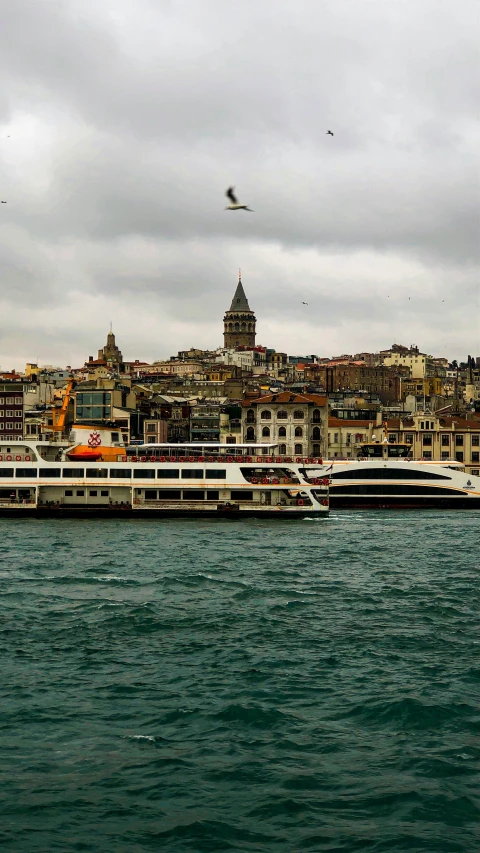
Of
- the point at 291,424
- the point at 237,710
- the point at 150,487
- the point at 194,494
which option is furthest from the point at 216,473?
the point at 291,424

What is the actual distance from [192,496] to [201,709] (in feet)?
114

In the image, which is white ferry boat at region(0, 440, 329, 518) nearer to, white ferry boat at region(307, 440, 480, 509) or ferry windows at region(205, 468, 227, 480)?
ferry windows at region(205, 468, 227, 480)

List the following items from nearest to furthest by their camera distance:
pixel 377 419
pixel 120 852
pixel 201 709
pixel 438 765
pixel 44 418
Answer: pixel 120 852 → pixel 438 765 → pixel 201 709 → pixel 44 418 → pixel 377 419

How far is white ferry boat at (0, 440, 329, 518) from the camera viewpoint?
53625 mm

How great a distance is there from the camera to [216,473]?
53750 mm

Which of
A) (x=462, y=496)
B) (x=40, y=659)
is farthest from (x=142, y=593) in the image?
(x=462, y=496)

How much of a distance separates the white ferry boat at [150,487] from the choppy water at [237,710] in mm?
17997

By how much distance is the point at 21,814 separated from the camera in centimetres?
1520

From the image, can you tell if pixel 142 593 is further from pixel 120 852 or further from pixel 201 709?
pixel 120 852

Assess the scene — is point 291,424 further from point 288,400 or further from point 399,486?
point 399,486

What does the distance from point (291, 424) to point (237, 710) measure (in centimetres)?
8459

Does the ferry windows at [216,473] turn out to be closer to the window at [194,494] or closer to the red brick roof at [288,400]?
the window at [194,494]

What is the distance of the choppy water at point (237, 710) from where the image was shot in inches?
592

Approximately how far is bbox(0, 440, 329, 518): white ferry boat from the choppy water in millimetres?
17997
